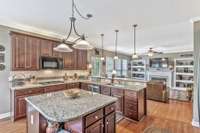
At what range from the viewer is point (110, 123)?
236cm

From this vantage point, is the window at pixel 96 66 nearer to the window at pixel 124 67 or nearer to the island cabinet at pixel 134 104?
the island cabinet at pixel 134 104

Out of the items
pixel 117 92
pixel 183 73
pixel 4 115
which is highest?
pixel 183 73

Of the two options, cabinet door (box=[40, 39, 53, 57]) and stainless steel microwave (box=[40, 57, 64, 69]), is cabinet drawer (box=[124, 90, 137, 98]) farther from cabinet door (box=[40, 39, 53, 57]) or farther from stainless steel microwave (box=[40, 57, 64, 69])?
cabinet door (box=[40, 39, 53, 57])

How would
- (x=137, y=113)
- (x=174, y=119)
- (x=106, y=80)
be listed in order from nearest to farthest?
1. (x=137, y=113)
2. (x=174, y=119)
3. (x=106, y=80)

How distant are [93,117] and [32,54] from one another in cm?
331

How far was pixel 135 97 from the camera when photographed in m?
3.63

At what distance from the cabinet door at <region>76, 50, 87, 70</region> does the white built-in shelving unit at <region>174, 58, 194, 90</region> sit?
20.5 feet

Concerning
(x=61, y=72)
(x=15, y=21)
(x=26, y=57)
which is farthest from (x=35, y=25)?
(x=61, y=72)

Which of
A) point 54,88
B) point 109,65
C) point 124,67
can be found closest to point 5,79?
point 54,88

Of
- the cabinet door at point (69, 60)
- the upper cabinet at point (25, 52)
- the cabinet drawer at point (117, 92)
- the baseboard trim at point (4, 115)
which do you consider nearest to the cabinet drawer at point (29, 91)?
the upper cabinet at point (25, 52)

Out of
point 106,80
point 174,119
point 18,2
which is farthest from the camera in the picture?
point 106,80

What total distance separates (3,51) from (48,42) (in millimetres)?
1378

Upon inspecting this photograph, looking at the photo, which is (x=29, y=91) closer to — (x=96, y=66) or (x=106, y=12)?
(x=106, y=12)

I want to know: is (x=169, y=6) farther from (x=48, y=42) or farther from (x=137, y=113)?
(x=48, y=42)
